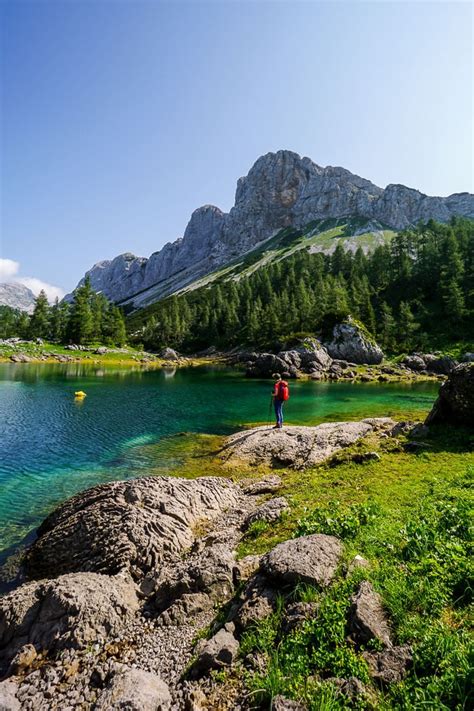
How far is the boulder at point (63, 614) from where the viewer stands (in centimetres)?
841

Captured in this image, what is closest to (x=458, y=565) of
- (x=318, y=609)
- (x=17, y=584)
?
(x=318, y=609)

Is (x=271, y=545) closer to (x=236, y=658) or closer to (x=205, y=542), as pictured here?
(x=205, y=542)

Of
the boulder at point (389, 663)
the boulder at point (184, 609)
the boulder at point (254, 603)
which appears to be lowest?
the boulder at point (184, 609)

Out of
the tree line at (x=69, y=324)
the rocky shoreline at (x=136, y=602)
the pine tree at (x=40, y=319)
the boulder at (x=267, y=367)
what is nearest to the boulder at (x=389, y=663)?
the rocky shoreline at (x=136, y=602)

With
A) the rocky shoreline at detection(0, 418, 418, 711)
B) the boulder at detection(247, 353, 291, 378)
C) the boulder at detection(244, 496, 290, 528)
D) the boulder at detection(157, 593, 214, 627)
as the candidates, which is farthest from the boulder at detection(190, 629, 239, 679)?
the boulder at detection(247, 353, 291, 378)

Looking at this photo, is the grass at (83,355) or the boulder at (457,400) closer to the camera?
the boulder at (457,400)

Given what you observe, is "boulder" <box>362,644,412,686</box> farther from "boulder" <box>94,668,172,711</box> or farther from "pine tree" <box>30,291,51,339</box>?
"pine tree" <box>30,291,51,339</box>

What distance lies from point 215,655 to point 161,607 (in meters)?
3.16

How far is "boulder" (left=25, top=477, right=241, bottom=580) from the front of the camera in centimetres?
1154

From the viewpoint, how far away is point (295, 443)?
25.1 meters

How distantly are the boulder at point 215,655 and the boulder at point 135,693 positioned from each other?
66cm

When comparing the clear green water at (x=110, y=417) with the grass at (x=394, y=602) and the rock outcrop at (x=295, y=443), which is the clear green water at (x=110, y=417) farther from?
the grass at (x=394, y=602)

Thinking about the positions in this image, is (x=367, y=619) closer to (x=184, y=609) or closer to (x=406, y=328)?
(x=184, y=609)

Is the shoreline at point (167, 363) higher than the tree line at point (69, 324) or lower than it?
lower
